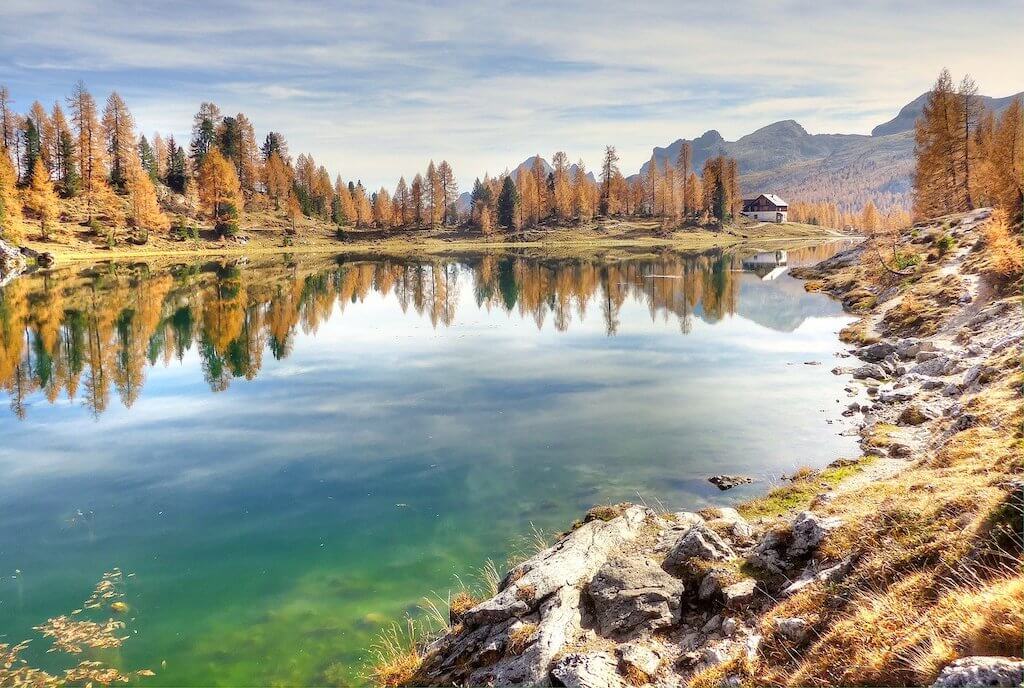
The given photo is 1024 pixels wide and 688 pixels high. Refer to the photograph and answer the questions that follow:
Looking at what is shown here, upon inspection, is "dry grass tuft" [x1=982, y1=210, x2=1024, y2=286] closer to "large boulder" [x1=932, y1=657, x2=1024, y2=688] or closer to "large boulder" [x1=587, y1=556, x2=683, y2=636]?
"large boulder" [x1=587, y1=556, x2=683, y2=636]

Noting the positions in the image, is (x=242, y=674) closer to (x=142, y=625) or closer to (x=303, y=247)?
(x=142, y=625)

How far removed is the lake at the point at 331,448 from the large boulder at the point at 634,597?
193 inches

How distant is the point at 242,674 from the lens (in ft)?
41.3

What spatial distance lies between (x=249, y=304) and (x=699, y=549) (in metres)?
56.4

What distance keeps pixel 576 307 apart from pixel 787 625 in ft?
166

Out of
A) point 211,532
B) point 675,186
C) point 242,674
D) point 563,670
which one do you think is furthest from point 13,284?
point 675,186

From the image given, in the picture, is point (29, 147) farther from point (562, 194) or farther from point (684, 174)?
point (684, 174)

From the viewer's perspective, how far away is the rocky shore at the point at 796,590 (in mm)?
7914

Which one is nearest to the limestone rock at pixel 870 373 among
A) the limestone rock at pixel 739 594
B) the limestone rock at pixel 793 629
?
the limestone rock at pixel 739 594

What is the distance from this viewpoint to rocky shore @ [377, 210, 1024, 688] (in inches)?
312

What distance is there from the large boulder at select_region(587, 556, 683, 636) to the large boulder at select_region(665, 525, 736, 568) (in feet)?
1.93

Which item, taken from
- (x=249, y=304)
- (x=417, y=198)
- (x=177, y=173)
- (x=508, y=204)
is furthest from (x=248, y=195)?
(x=249, y=304)

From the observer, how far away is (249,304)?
60469mm

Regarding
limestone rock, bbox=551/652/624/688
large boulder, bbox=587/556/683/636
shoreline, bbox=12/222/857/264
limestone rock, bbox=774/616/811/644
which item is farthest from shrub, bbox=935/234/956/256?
shoreline, bbox=12/222/857/264
